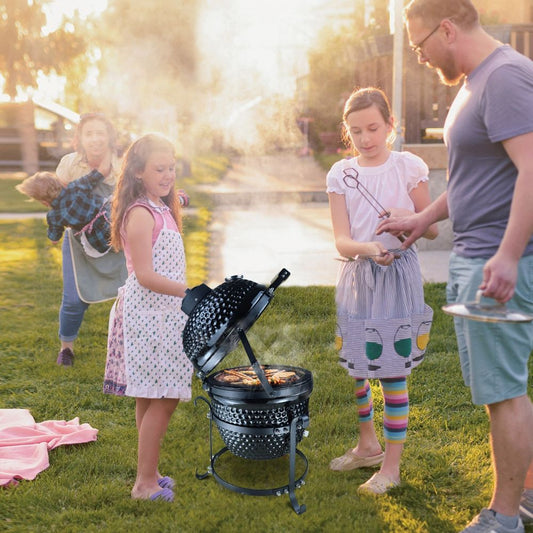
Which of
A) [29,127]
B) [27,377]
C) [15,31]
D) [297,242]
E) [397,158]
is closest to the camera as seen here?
[397,158]

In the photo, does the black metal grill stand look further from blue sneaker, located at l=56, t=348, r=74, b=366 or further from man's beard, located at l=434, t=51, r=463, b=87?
blue sneaker, located at l=56, t=348, r=74, b=366

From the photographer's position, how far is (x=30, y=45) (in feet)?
98.9

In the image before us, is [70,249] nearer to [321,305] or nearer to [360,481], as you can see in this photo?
[321,305]

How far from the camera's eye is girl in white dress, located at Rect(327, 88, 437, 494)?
3.15m

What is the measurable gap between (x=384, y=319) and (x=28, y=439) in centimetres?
192

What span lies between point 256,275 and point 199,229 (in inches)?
144

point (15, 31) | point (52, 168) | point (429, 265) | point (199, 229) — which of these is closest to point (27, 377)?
point (429, 265)

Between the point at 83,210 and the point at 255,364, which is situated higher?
the point at 83,210

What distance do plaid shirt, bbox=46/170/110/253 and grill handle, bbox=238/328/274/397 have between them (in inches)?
90.1

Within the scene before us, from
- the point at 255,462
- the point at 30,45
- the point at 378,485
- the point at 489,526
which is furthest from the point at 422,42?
the point at 30,45

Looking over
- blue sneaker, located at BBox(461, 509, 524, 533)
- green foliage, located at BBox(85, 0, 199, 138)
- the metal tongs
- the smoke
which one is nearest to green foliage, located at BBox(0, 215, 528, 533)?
blue sneaker, located at BBox(461, 509, 524, 533)

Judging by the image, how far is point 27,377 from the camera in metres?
4.93

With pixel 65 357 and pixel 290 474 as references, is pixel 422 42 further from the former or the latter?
pixel 65 357

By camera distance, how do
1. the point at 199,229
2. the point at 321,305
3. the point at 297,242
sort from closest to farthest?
the point at 321,305 → the point at 297,242 → the point at 199,229
